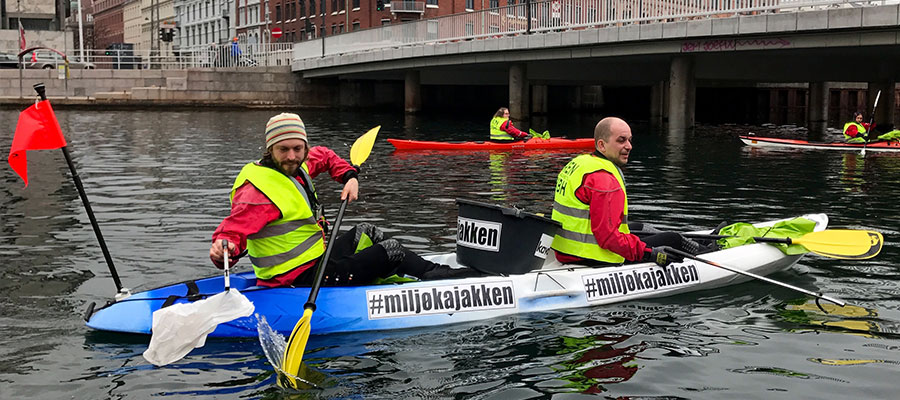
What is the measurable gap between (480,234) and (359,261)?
126 cm

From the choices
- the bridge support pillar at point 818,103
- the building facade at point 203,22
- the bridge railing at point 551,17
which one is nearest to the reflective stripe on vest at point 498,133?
the bridge railing at point 551,17

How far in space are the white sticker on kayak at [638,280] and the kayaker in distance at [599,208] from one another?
13 cm

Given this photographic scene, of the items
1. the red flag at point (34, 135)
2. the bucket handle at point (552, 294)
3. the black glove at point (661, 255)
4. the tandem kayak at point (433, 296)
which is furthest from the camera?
the black glove at point (661, 255)

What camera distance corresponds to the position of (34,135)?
7656 millimetres

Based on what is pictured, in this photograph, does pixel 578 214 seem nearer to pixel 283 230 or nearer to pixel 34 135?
pixel 283 230

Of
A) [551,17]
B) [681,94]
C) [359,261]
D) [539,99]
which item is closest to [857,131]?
[681,94]

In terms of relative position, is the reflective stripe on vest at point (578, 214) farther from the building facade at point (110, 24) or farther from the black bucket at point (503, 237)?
the building facade at point (110, 24)

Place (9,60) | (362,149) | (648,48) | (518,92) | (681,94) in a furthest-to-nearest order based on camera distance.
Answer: (9,60), (518,92), (681,94), (648,48), (362,149)

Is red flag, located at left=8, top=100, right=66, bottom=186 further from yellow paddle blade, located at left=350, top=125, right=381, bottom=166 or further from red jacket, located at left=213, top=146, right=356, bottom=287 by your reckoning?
yellow paddle blade, located at left=350, top=125, right=381, bottom=166

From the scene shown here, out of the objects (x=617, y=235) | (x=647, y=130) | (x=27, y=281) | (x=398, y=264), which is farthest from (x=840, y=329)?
(x=647, y=130)

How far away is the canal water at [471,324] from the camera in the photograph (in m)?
6.93

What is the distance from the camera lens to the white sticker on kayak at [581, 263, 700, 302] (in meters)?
8.92

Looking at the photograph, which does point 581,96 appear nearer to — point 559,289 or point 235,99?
point 235,99

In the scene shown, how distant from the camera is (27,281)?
9945 mm
